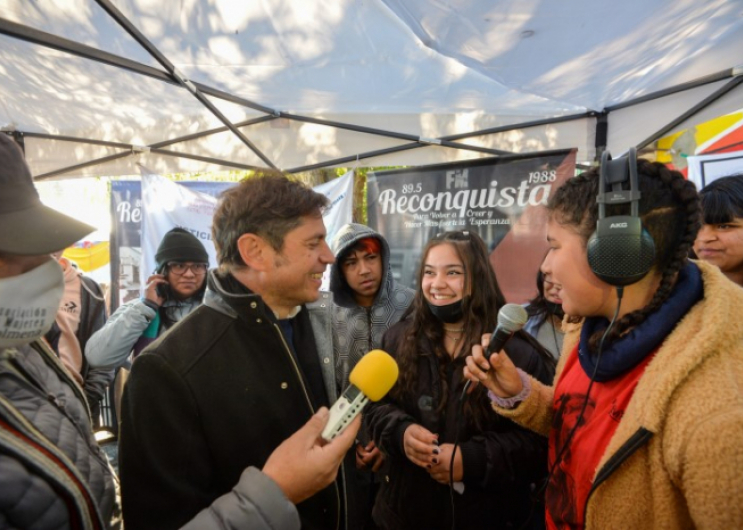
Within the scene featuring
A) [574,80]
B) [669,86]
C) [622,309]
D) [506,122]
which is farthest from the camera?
[506,122]

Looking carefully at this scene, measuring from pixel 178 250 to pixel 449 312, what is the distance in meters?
2.35

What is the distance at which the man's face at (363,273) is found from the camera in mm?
3221

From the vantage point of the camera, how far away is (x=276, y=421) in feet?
4.81

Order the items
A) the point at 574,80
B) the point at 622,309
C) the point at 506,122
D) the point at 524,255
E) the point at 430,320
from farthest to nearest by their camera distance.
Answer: the point at 506,122 → the point at 524,255 → the point at 574,80 → the point at 430,320 → the point at 622,309

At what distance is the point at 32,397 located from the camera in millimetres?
1012

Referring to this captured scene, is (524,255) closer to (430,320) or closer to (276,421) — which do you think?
(430,320)

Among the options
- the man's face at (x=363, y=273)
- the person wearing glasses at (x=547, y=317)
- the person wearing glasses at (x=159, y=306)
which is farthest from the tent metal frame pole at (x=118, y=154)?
the person wearing glasses at (x=547, y=317)

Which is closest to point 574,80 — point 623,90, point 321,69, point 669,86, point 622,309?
point 623,90

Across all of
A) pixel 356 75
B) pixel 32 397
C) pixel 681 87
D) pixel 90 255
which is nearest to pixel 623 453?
pixel 32 397

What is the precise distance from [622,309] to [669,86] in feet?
9.99

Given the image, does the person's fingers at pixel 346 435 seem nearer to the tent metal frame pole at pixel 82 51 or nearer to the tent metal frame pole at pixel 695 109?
the tent metal frame pole at pixel 82 51

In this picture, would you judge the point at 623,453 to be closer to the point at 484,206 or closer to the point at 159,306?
the point at 484,206

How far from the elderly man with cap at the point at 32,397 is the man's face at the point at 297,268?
70 centimetres

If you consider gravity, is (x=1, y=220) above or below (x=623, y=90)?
below
